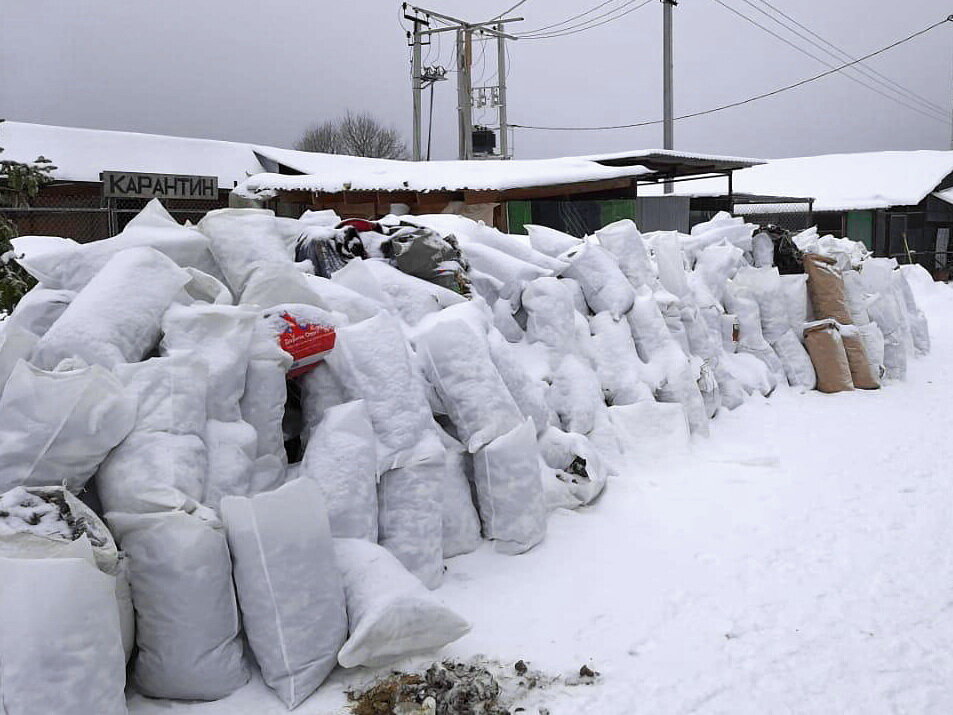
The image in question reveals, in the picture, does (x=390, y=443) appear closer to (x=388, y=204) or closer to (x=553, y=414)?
(x=553, y=414)

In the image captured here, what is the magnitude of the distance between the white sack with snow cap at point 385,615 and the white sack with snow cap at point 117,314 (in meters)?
0.97

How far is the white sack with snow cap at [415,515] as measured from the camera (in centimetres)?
289

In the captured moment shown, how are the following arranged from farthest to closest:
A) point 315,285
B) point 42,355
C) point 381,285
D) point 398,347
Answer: point 381,285
point 315,285
point 398,347
point 42,355

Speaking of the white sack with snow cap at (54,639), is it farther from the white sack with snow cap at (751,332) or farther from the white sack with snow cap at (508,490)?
the white sack with snow cap at (751,332)

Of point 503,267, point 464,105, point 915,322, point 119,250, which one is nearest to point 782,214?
point 464,105

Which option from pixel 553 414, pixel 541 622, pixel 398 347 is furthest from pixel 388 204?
pixel 541 622

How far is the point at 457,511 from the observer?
3.23 m

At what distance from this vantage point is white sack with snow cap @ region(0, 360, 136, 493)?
2.20 m

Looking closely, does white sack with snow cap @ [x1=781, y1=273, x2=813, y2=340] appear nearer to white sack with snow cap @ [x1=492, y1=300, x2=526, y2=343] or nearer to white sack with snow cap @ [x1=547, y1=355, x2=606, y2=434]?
white sack with snow cap @ [x1=547, y1=355, x2=606, y2=434]

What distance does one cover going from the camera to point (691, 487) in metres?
4.17

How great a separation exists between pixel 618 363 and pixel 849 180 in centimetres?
2018

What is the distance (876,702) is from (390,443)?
1.73m

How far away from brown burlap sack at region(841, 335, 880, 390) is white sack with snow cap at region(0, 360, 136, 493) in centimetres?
604

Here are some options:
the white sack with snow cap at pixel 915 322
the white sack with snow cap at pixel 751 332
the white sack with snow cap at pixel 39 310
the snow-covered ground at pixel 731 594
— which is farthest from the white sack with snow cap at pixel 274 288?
the white sack with snow cap at pixel 915 322
